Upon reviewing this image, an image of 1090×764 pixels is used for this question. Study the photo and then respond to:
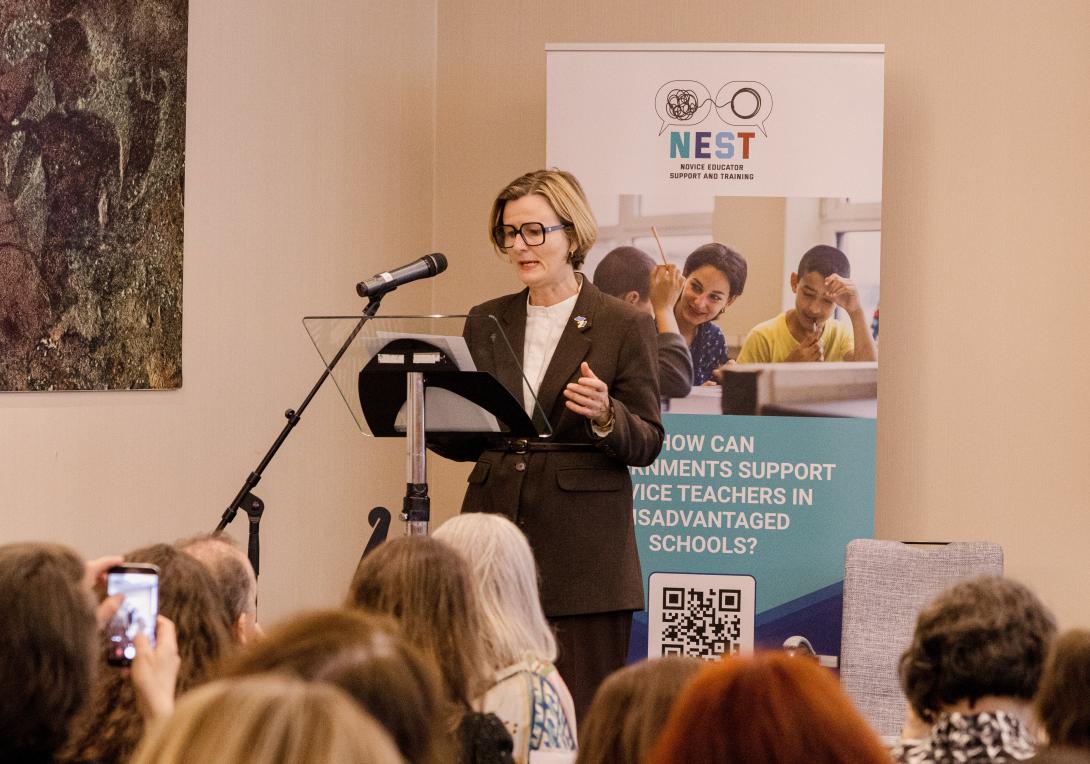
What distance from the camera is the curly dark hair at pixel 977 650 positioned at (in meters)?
1.85

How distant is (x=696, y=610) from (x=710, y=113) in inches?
68.1

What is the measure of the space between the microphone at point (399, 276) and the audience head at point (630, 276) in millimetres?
1652

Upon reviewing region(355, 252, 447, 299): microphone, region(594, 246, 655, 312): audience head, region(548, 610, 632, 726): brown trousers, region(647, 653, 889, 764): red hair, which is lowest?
region(548, 610, 632, 726): brown trousers

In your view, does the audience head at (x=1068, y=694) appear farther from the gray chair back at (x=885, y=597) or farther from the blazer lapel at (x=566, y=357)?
the gray chair back at (x=885, y=597)

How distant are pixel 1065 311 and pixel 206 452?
125 inches

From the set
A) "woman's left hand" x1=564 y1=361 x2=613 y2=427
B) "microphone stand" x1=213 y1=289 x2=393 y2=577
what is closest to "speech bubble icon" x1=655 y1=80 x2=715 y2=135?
"microphone stand" x1=213 y1=289 x2=393 y2=577

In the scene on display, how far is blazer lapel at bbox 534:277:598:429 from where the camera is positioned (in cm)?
315

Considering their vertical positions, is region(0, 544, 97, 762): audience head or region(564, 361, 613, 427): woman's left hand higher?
region(564, 361, 613, 427): woman's left hand

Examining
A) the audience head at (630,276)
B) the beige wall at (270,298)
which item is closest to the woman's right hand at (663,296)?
the audience head at (630,276)

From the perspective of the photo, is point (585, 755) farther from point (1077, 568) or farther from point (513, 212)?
point (1077, 568)

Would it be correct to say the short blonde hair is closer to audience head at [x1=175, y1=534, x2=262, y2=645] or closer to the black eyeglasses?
the black eyeglasses

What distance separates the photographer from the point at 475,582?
7.15ft

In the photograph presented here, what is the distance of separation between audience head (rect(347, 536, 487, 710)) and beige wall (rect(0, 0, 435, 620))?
1.80 metres

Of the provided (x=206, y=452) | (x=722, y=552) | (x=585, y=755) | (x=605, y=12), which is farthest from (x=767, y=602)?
(x=585, y=755)
